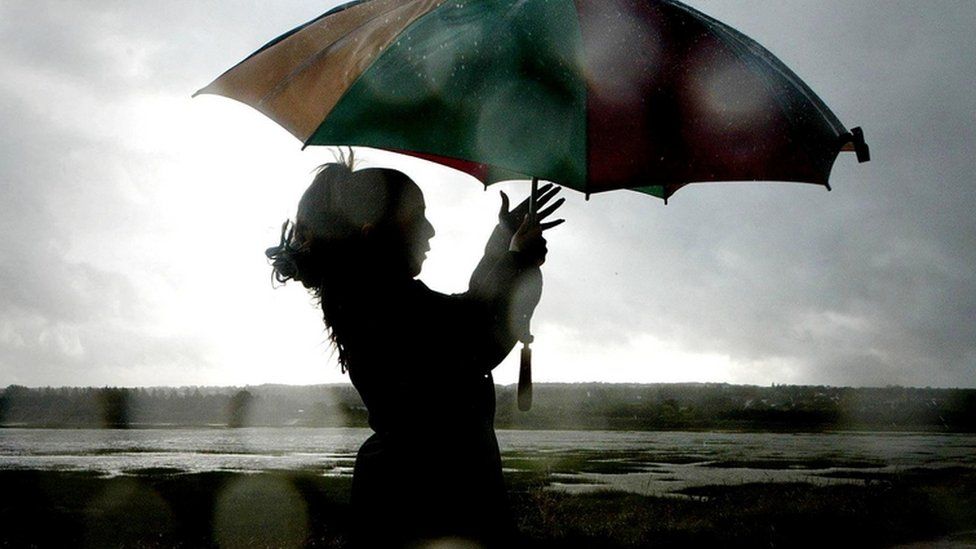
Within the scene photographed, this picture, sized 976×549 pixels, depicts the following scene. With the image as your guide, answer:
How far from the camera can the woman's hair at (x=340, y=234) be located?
2.64m

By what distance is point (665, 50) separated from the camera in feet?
10.3

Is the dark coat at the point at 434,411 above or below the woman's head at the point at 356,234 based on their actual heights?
below

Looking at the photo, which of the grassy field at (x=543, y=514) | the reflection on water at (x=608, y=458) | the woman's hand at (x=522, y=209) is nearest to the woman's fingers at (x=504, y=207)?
the woman's hand at (x=522, y=209)

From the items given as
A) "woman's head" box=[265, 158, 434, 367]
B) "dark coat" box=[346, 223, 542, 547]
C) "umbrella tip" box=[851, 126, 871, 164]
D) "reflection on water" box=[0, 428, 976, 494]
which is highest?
"umbrella tip" box=[851, 126, 871, 164]

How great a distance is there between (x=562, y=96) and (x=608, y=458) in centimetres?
4276

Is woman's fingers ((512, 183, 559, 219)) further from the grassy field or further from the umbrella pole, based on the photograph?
the grassy field

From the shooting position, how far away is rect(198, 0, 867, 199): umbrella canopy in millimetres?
2838

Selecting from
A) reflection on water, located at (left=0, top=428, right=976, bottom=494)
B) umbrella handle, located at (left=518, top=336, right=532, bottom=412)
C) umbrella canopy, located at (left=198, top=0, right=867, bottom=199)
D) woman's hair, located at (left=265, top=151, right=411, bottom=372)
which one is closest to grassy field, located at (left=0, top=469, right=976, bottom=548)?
reflection on water, located at (left=0, top=428, right=976, bottom=494)

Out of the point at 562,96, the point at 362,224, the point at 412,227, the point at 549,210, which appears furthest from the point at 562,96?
the point at 362,224

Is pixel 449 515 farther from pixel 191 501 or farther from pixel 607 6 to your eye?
pixel 191 501

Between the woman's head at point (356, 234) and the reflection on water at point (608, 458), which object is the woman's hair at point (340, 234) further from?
the reflection on water at point (608, 458)

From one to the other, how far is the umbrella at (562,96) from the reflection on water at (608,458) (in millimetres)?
25646

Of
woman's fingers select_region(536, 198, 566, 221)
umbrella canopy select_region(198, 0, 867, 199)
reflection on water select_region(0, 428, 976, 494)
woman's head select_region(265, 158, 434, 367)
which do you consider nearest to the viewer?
woman's head select_region(265, 158, 434, 367)

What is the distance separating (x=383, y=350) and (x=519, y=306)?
1.36 feet
